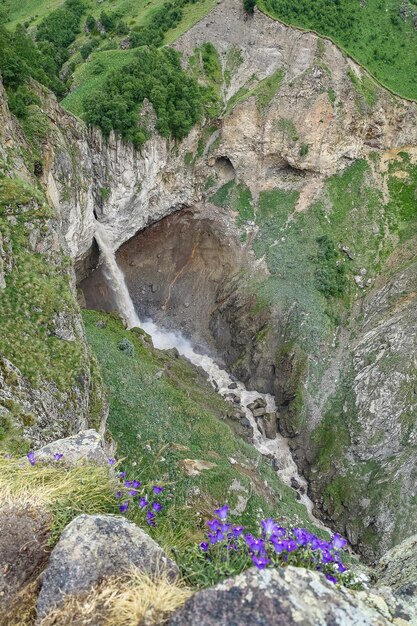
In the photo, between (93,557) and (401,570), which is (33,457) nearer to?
(93,557)

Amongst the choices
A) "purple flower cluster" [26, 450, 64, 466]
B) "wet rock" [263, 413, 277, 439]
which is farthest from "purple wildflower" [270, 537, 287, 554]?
"wet rock" [263, 413, 277, 439]

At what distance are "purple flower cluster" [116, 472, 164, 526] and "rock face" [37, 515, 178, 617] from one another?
2.70 ft

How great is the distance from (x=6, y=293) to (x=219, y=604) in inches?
593

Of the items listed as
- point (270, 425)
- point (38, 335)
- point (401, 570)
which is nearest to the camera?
point (401, 570)

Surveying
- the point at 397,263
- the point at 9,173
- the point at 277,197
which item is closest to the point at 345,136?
the point at 277,197

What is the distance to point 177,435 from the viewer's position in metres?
28.9

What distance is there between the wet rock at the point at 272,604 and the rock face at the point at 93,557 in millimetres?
766

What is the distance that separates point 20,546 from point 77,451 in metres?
2.57

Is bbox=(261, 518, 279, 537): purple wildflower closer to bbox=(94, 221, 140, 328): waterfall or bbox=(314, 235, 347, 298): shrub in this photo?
bbox=(94, 221, 140, 328): waterfall

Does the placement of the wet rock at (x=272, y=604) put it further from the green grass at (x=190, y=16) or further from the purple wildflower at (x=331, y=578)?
the green grass at (x=190, y=16)

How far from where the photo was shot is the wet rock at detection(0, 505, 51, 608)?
4820 mm

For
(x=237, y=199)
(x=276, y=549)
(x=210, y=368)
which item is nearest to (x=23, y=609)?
(x=276, y=549)

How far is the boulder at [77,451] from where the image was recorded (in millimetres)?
7168

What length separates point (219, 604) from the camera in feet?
12.9
